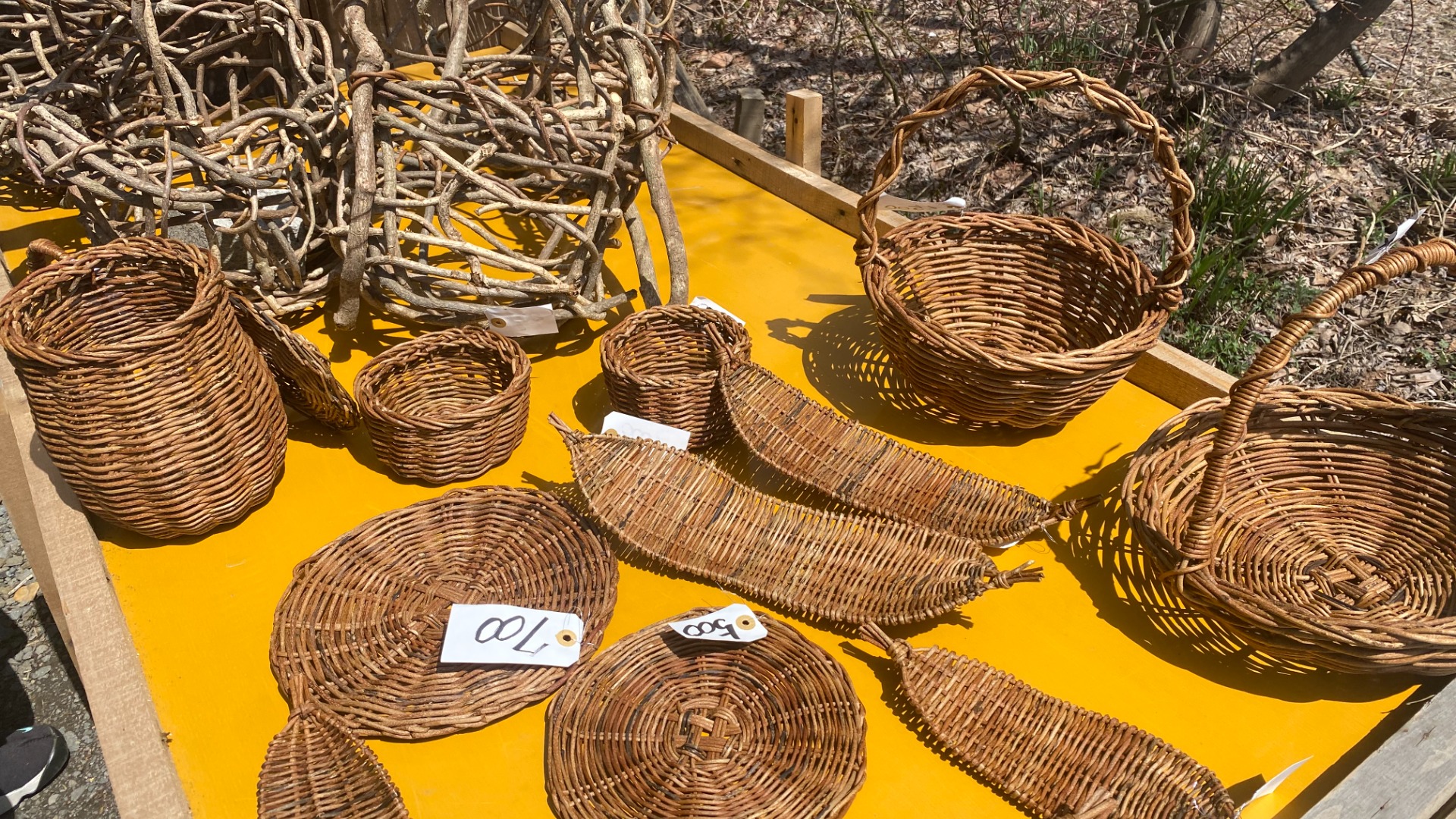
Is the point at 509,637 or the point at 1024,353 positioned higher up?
the point at 1024,353

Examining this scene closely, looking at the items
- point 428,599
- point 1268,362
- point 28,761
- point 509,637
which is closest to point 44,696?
point 28,761

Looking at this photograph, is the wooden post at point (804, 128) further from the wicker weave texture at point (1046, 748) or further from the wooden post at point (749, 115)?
the wicker weave texture at point (1046, 748)

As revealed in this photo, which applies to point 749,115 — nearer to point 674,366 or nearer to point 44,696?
point 674,366

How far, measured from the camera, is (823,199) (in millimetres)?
2068

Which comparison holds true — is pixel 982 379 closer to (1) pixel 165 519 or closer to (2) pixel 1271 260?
(1) pixel 165 519

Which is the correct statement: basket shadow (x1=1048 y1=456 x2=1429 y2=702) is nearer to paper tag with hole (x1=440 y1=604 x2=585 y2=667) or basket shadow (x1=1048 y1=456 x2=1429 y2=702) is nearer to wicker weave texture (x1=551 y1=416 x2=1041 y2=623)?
wicker weave texture (x1=551 y1=416 x2=1041 y2=623)

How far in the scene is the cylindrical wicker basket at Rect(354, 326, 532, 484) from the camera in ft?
4.35

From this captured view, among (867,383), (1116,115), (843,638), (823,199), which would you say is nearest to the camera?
(843,638)

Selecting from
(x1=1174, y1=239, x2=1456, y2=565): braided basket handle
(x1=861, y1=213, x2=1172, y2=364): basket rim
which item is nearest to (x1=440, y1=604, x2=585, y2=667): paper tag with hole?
(x1=861, y1=213, x2=1172, y2=364): basket rim

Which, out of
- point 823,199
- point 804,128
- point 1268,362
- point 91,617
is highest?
point 1268,362

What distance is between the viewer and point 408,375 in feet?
4.85

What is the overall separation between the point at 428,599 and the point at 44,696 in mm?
1253

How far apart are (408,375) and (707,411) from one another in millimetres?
499

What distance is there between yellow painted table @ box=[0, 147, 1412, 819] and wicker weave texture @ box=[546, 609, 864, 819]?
7 cm
